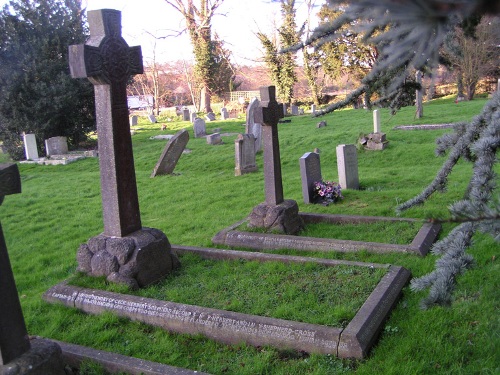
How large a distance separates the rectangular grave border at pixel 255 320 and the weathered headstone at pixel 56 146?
568 inches

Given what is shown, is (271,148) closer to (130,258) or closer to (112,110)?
(112,110)

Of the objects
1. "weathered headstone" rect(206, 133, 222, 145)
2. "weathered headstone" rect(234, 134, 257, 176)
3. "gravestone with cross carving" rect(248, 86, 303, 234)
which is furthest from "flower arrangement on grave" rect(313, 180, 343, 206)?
"weathered headstone" rect(206, 133, 222, 145)

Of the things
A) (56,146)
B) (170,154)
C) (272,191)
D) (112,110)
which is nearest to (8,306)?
(112,110)

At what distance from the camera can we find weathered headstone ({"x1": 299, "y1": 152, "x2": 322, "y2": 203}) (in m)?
8.45

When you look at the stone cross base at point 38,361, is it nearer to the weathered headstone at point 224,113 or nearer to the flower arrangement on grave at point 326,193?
the flower arrangement on grave at point 326,193

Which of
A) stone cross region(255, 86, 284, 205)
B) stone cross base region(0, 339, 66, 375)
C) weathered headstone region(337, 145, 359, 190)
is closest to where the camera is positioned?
stone cross base region(0, 339, 66, 375)

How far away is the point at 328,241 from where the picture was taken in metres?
6.15

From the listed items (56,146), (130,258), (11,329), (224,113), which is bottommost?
(130,258)

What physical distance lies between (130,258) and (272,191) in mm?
2557

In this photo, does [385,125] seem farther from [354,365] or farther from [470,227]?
[470,227]

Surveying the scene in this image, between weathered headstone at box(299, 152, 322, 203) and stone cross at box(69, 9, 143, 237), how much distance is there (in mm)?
3628

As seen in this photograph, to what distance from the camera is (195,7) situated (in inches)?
1310

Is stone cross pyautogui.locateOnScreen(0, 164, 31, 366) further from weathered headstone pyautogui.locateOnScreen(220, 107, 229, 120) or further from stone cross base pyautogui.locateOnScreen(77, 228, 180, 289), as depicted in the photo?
weathered headstone pyautogui.locateOnScreen(220, 107, 229, 120)

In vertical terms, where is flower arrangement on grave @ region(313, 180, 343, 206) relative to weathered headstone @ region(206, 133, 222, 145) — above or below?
below
